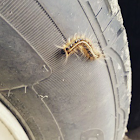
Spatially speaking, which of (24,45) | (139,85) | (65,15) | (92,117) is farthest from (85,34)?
(139,85)

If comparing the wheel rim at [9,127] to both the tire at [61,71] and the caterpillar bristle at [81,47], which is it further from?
the caterpillar bristle at [81,47]

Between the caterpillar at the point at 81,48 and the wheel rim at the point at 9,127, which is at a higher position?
the caterpillar at the point at 81,48

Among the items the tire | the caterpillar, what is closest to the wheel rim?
the tire

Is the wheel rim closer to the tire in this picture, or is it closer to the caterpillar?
the tire

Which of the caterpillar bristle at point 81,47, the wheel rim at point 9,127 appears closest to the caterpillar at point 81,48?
the caterpillar bristle at point 81,47

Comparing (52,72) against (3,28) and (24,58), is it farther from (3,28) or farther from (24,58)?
(3,28)

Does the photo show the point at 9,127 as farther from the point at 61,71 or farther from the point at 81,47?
the point at 81,47
